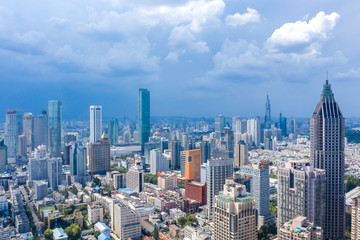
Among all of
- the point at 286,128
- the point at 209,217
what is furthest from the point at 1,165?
the point at 286,128

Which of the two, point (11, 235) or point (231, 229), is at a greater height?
point (231, 229)

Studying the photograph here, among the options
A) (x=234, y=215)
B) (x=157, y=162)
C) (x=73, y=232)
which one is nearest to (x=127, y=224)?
(x=73, y=232)

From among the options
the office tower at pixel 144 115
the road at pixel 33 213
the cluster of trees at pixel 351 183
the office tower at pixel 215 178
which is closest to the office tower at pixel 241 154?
the cluster of trees at pixel 351 183

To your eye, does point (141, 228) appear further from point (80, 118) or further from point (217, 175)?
point (80, 118)

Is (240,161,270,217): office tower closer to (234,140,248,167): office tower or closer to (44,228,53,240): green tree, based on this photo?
(44,228,53,240): green tree

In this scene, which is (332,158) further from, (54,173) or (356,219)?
(54,173)

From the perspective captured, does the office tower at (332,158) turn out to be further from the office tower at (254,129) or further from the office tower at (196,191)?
the office tower at (254,129)

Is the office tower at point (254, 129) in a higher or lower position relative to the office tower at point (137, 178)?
higher

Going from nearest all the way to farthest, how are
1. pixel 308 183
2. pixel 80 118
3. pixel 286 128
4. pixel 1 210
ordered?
pixel 308 183, pixel 1 210, pixel 80 118, pixel 286 128
